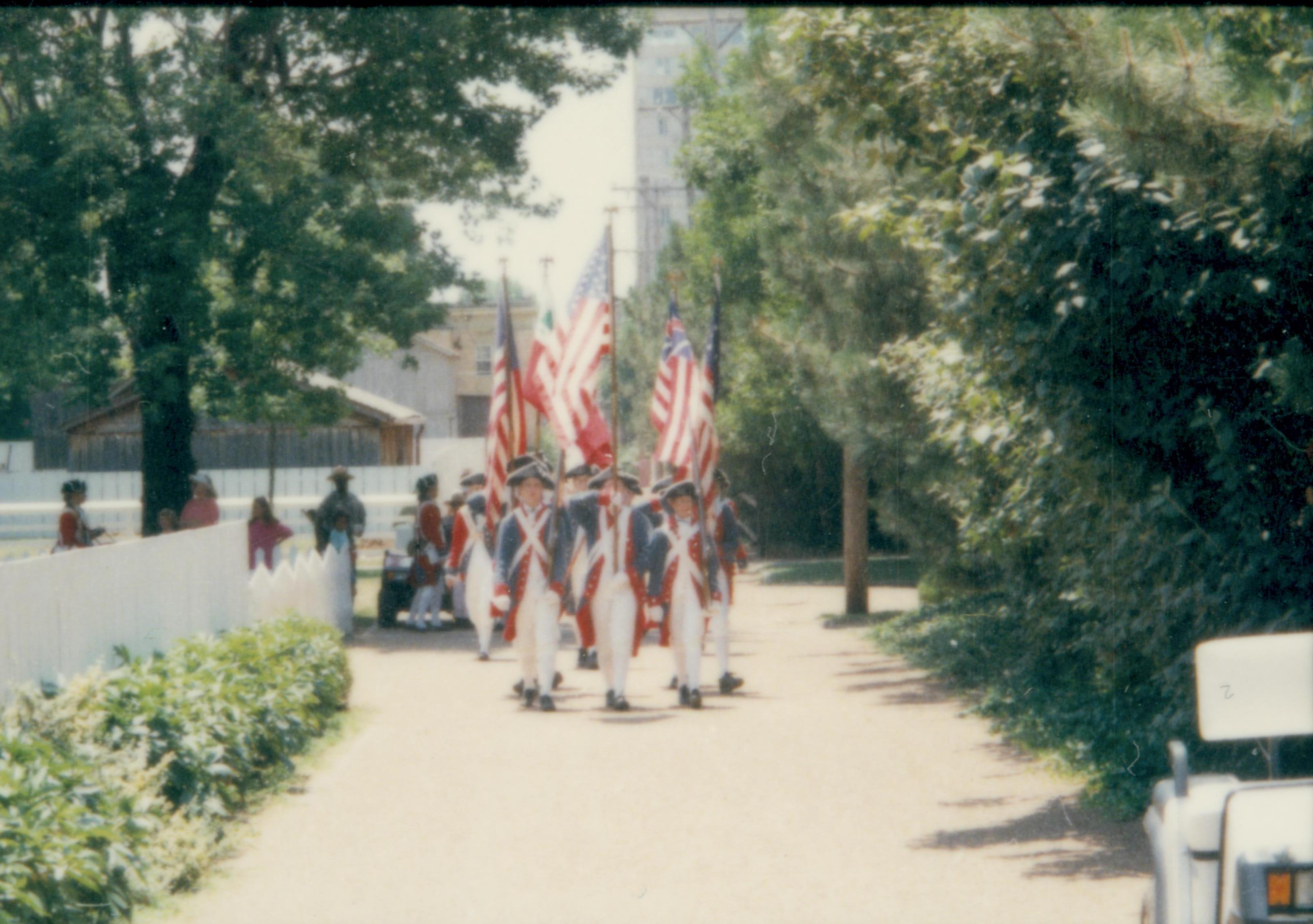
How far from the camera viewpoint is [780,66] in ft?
51.8

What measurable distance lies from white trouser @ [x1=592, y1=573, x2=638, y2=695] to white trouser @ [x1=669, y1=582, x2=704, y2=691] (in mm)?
323

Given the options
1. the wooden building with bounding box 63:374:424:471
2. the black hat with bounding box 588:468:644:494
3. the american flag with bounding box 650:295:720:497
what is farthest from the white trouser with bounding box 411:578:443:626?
the wooden building with bounding box 63:374:424:471

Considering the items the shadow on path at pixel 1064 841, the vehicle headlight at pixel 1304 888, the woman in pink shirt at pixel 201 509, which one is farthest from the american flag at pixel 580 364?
the vehicle headlight at pixel 1304 888

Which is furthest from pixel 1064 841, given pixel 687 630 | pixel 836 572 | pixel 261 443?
pixel 261 443

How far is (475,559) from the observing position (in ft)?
57.7

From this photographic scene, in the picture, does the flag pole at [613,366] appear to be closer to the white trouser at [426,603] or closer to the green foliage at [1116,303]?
the green foliage at [1116,303]

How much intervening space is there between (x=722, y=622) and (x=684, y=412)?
1.81 m

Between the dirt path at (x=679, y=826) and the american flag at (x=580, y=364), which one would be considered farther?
the american flag at (x=580, y=364)

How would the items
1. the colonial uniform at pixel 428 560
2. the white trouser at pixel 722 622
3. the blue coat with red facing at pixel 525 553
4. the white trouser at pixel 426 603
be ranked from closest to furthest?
the blue coat with red facing at pixel 525 553, the white trouser at pixel 722 622, the colonial uniform at pixel 428 560, the white trouser at pixel 426 603

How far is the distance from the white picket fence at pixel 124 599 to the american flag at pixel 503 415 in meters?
1.97

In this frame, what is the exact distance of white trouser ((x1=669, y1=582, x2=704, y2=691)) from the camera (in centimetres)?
1305

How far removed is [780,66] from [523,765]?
26.1 ft

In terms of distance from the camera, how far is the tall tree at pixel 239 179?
18.3 metres

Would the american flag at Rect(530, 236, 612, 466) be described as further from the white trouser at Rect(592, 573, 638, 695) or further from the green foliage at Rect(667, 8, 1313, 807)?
the green foliage at Rect(667, 8, 1313, 807)
